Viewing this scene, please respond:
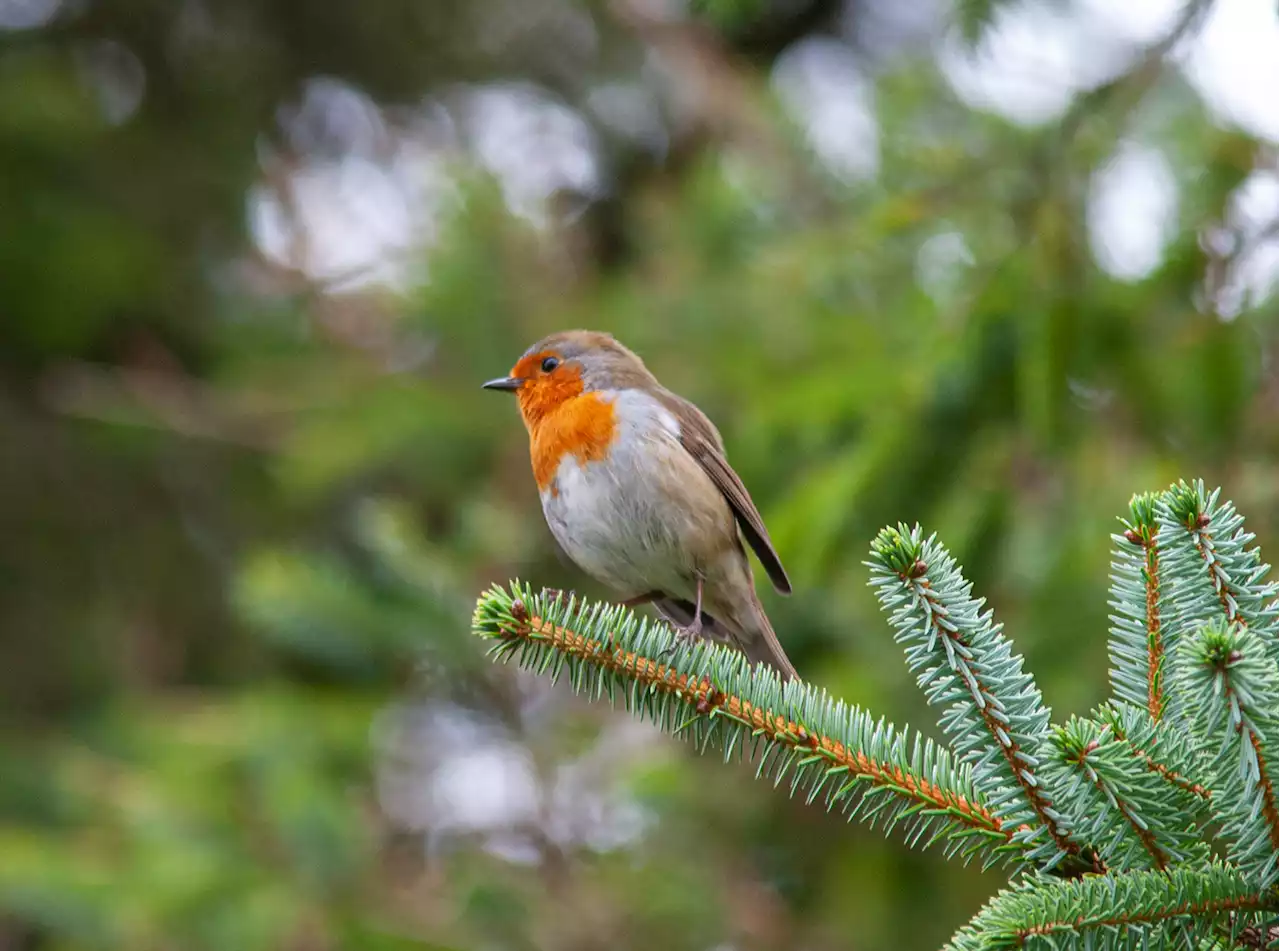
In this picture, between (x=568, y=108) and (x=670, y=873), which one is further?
(x=568, y=108)

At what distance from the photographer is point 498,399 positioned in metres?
6.42

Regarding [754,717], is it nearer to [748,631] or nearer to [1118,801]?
[1118,801]

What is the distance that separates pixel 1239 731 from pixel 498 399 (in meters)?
5.14

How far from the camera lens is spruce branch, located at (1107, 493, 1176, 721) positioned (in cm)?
177

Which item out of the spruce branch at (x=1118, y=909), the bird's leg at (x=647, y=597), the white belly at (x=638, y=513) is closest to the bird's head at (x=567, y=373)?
the white belly at (x=638, y=513)

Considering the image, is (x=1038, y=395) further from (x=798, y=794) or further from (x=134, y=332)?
(x=134, y=332)

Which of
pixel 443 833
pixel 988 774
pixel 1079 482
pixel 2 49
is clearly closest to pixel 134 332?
pixel 2 49

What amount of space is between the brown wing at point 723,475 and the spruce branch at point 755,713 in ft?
4.57

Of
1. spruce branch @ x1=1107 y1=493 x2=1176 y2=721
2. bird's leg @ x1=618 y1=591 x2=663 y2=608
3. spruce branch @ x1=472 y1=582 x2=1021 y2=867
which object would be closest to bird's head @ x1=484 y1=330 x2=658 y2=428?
bird's leg @ x1=618 y1=591 x2=663 y2=608

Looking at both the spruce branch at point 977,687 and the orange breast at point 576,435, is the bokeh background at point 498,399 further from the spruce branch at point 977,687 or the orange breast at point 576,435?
the spruce branch at point 977,687

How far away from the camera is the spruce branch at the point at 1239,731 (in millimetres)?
1451

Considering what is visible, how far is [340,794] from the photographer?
17.3 ft

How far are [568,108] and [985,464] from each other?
6940 millimetres

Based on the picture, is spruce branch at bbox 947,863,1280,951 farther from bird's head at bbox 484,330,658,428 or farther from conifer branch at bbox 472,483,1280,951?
bird's head at bbox 484,330,658,428
